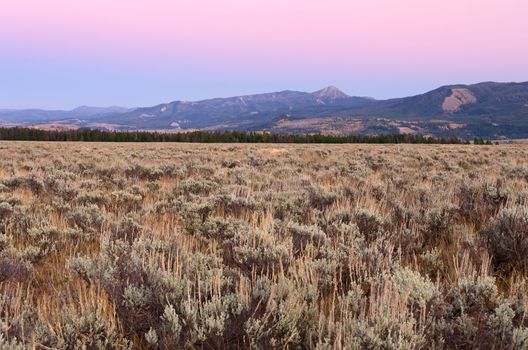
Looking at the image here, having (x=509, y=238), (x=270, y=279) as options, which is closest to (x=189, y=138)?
(x=509, y=238)

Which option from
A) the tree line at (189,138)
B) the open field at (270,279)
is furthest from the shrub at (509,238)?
the tree line at (189,138)

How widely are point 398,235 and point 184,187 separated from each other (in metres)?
6.96

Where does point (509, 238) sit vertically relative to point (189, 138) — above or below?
below

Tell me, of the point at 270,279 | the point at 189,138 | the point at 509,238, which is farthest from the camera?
the point at 189,138

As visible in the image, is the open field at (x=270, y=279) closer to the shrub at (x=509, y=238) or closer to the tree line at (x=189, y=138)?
the shrub at (x=509, y=238)

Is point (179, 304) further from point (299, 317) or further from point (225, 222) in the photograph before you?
point (225, 222)

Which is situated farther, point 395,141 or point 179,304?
point 395,141

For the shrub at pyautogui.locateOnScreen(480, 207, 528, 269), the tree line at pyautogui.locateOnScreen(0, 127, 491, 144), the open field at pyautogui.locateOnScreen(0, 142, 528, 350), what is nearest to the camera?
the open field at pyautogui.locateOnScreen(0, 142, 528, 350)

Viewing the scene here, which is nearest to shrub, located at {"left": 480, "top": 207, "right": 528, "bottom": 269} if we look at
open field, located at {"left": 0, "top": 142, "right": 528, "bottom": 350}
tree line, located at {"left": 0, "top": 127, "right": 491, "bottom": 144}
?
open field, located at {"left": 0, "top": 142, "right": 528, "bottom": 350}

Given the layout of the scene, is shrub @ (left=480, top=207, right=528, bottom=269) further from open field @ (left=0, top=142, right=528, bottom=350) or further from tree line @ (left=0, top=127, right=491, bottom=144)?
tree line @ (left=0, top=127, right=491, bottom=144)

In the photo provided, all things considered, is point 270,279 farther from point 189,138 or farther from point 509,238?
point 189,138

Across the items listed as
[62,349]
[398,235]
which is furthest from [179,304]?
[398,235]

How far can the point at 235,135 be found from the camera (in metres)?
100

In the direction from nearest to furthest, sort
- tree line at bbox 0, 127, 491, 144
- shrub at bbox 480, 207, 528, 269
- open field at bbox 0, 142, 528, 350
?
1. open field at bbox 0, 142, 528, 350
2. shrub at bbox 480, 207, 528, 269
3. tree line at bbox 0, 127, 491, 144
